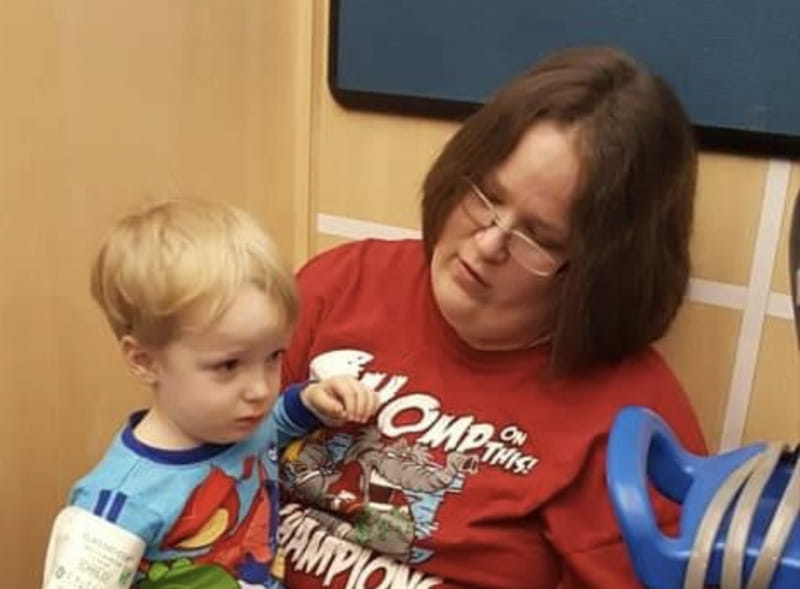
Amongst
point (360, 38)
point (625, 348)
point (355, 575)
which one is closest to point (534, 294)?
point (625, 348)

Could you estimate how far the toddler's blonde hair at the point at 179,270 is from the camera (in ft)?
2.89

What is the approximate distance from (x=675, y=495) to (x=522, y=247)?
0.92ft

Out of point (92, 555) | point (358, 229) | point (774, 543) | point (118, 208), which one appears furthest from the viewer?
point (358, 229)

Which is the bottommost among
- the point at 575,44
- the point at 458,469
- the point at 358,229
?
the point at 458,469

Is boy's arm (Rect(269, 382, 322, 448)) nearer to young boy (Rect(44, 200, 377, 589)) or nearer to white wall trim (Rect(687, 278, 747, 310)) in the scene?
young boy (Rect(44, 200, 377, 589))

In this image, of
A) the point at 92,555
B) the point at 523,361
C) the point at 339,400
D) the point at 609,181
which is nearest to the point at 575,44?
the point at 609,181

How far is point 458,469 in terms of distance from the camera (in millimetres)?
1080

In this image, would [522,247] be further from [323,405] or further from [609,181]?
[323,405]

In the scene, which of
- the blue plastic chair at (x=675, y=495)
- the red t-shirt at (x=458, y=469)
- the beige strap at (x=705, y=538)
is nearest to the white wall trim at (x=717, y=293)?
the red t-shirt at (x=458, y=469)

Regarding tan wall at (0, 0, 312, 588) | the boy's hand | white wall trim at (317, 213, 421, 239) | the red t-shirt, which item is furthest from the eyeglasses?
tan wall at (0, 0, 312, 588)

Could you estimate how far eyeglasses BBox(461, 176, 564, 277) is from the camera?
1048mm

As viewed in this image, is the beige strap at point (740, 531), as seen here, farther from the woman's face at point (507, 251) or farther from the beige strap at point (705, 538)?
the woman's face at point (507, 251)

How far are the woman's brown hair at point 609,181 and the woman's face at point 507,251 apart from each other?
0.04 feet

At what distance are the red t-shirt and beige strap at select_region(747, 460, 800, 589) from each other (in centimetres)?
26
